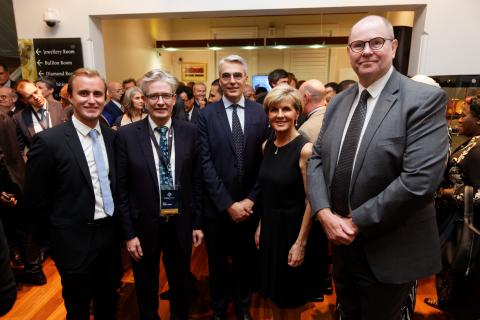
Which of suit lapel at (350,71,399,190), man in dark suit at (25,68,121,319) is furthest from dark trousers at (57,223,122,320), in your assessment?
suit lapel at (350,71,399,190)

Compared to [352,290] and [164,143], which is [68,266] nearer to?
[164,143]

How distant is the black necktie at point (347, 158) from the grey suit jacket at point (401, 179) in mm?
40

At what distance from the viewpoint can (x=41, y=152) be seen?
1.62 meters

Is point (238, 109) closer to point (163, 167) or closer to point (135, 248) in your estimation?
point (163, 167)

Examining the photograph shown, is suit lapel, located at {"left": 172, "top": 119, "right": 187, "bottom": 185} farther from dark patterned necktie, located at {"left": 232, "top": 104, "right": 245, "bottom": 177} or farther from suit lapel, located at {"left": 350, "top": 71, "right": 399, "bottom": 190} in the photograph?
suit lapel, located at {"left": 350, "top": 71, "right": 399, "bottom": 190}

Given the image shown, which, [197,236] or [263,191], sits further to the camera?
[197,236]

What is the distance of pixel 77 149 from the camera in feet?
5.50

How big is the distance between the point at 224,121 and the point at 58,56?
4.14 metres

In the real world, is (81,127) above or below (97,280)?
above

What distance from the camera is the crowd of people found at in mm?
1286

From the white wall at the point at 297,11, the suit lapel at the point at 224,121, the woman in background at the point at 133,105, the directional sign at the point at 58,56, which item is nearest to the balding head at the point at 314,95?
the suit lapel at the point at 224,121

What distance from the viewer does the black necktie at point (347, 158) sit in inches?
54.6

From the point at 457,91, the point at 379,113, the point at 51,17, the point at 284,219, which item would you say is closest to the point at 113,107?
the point at 51,17

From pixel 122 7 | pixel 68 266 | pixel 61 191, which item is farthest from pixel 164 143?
pixel 122 7
